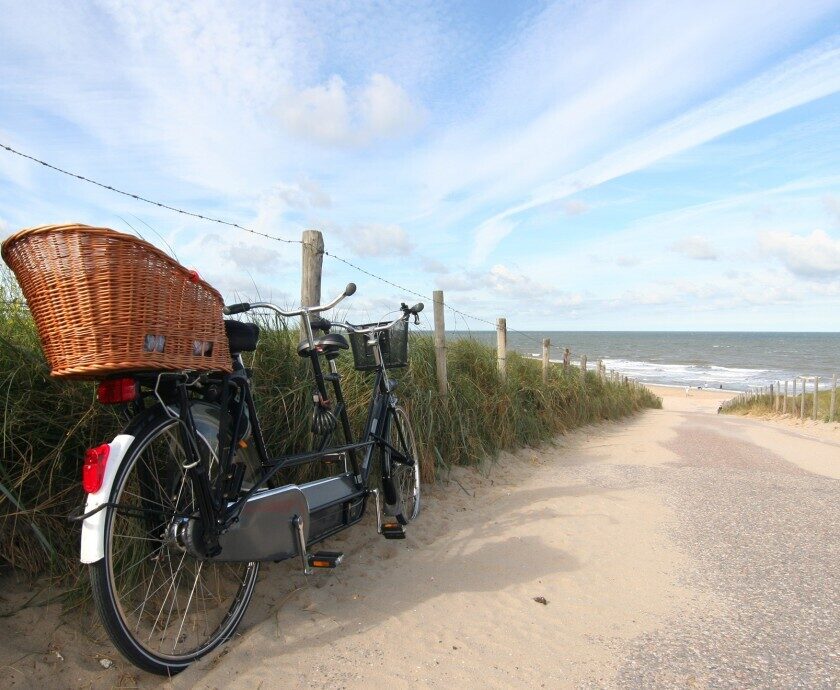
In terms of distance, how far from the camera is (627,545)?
403 cm

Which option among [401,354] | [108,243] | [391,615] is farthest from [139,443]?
[401,354]

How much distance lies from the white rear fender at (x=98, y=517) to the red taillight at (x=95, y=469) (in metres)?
0.01

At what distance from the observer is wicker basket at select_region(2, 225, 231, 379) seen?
6.49 ft

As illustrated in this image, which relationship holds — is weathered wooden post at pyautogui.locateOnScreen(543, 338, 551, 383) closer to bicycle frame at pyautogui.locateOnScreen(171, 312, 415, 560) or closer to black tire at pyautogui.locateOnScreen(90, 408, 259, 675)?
bicycle frame at pyautogui.locateOnScreen(171, 312, 415, 560)

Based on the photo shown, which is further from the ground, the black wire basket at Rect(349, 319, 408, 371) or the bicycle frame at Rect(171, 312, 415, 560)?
the black wire basket at Rect(349, 319, 408, 371)

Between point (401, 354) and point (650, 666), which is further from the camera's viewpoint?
point (401, 354)

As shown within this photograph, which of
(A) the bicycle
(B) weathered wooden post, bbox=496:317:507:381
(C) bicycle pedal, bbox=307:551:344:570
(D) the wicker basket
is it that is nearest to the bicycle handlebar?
(A) the bicycle

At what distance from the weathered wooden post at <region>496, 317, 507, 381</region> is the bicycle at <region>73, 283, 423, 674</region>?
13.5ft

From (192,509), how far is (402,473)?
2401 millimetres

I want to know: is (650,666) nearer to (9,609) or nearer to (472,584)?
(472,584)

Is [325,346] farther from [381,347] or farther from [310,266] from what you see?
[310,266]

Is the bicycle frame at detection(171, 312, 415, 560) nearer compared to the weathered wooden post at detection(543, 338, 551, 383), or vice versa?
the bicycle frame at detection(171, 312, 415, 560)

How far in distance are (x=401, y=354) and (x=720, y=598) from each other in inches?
98.5

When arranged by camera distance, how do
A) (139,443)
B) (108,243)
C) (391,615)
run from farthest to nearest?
1. (391,615)
2. (139,443)
3. (108,243)
